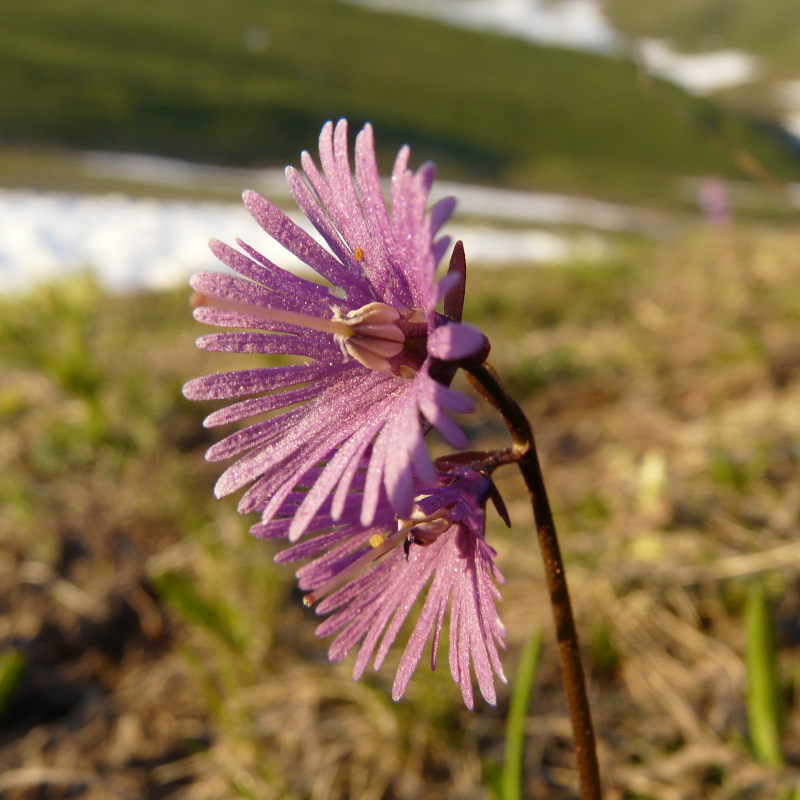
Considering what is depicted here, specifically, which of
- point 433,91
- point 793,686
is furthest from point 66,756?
point 433,91

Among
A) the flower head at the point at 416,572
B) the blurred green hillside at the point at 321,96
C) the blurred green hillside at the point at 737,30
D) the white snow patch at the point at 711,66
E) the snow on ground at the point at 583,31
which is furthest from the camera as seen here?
the white snow patch at the point at 711,66

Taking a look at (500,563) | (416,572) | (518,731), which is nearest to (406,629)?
(500,563)

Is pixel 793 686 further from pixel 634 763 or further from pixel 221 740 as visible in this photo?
pixel 221 740

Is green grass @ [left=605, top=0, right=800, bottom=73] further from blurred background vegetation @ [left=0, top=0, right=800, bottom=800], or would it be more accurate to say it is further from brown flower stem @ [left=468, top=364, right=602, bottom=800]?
brown flower stem @ [left=468, top=364, right=602, bottom=800]

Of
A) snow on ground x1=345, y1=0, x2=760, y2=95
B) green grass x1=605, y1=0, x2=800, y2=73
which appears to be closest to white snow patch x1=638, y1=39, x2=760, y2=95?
snow on ground x1=345, y1=0, x2=760, y2=95

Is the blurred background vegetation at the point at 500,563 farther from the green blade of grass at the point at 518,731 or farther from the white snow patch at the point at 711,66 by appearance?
the white snow patch at the point at 711,66

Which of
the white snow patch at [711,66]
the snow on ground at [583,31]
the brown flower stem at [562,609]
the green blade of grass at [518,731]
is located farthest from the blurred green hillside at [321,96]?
the brown flower stem at [562,609]
